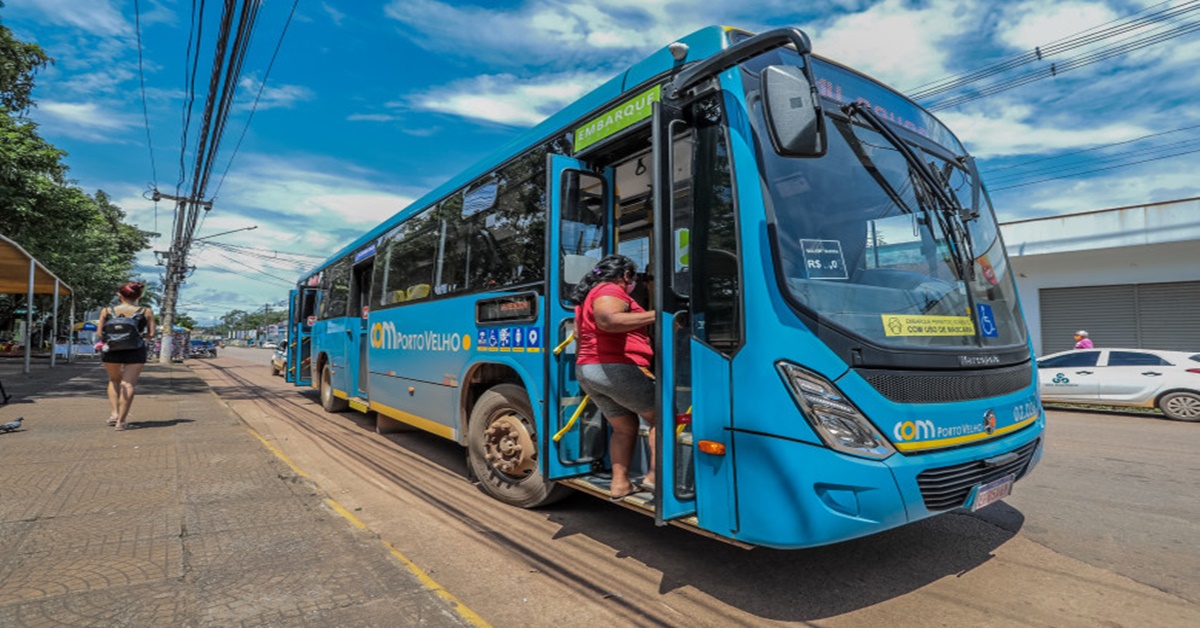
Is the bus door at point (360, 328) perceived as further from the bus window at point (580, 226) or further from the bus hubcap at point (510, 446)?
the bus window at point (580, 226)

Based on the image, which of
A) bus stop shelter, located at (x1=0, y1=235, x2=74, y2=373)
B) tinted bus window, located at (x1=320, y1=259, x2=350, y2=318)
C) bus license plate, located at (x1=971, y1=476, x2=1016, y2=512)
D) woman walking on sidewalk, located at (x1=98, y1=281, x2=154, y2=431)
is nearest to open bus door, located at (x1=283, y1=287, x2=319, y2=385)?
tinted bus window, located at (x1=320, y1=259, x2=350, y2=318)

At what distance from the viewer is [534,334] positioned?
411cm

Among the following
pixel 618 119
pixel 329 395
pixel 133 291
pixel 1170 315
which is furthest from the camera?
pixel 1170 315

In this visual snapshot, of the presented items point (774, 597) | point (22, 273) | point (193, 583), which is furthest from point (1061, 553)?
point (22, 273)

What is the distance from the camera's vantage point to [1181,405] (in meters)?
9.76

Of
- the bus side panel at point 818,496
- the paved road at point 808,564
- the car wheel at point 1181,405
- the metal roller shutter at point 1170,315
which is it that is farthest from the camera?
the metal roller shutter at point 1170,315

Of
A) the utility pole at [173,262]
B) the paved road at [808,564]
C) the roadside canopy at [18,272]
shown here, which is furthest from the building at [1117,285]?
the utility pole at [173,262]

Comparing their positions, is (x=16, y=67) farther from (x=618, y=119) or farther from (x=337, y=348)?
(x=618, y=119)

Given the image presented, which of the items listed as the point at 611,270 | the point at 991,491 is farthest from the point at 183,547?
the point at 991,491

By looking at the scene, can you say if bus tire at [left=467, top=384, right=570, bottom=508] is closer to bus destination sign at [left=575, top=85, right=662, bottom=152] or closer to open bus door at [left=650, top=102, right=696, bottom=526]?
open bus door at [left=650, top=102, right=696, bottom=526]

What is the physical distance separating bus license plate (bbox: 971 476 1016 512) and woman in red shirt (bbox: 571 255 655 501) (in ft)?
5.26

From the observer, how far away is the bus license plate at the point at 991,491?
2.88 m

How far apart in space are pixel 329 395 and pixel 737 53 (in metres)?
9.47

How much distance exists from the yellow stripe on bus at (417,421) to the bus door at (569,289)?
5.89ft
